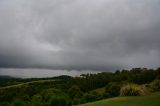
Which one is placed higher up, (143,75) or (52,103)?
(143,75)

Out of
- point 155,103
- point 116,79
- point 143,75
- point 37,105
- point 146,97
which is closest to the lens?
point 155,103

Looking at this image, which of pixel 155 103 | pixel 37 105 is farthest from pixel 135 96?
pixel 37 105

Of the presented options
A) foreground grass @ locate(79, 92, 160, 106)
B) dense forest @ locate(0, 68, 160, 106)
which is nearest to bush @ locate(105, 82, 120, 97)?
dense forest @ locate(0, 68, 160, 106)

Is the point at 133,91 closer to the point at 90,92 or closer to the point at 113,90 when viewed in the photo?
the point at 113,90

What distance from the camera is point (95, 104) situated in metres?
33.3

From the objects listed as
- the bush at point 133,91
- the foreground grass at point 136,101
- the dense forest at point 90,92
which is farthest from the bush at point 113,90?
the foreground grass at point 136,101

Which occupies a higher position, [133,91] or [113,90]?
[113,90]

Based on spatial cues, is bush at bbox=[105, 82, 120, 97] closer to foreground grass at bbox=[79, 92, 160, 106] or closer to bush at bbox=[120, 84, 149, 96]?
bush at bbox=[120, 84, 149, 96]

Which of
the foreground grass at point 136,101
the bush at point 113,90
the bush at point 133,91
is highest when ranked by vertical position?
the bush at point 113,90

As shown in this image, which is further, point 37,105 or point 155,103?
point 37,105

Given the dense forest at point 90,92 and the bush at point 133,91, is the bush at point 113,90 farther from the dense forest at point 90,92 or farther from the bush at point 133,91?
the bush at point 133,91

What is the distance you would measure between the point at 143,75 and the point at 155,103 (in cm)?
13045

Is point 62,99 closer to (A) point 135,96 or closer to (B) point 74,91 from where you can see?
(B) point 74,91

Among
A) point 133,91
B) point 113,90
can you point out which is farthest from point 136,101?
point 113,90
